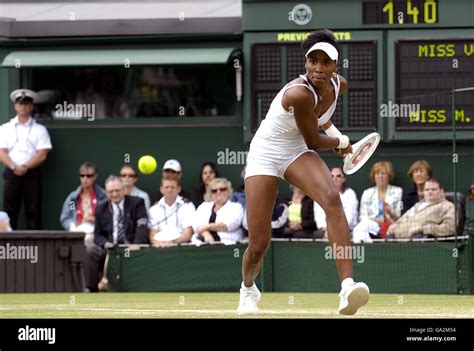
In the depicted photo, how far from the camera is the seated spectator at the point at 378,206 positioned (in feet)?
57.3

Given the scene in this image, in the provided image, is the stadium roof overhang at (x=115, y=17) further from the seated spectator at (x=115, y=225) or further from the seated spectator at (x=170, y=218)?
the seated spectator at (x=115, y=225)

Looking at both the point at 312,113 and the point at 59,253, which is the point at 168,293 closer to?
the point at 59,253

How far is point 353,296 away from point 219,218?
795cm

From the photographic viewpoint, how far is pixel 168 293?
A: 17547 mm

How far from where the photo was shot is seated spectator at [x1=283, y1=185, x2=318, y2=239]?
17844mm

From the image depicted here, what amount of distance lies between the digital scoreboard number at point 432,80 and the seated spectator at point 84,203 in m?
4.38

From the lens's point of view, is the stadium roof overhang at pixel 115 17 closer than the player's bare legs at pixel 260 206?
No

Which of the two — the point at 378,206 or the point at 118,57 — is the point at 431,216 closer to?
the point at 378,206

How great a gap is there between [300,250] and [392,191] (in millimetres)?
1455

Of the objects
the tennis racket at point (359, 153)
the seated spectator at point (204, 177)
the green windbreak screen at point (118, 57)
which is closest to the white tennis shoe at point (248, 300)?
the tennis racket at point (359, 153)

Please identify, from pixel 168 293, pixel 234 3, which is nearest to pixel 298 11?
pixel 234 3

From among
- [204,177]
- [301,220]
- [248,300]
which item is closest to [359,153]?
[248,300]

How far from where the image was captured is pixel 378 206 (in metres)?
17.8

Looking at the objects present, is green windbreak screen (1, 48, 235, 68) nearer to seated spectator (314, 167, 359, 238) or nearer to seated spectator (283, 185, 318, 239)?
seated spectator (283, 185, 318, 239)
